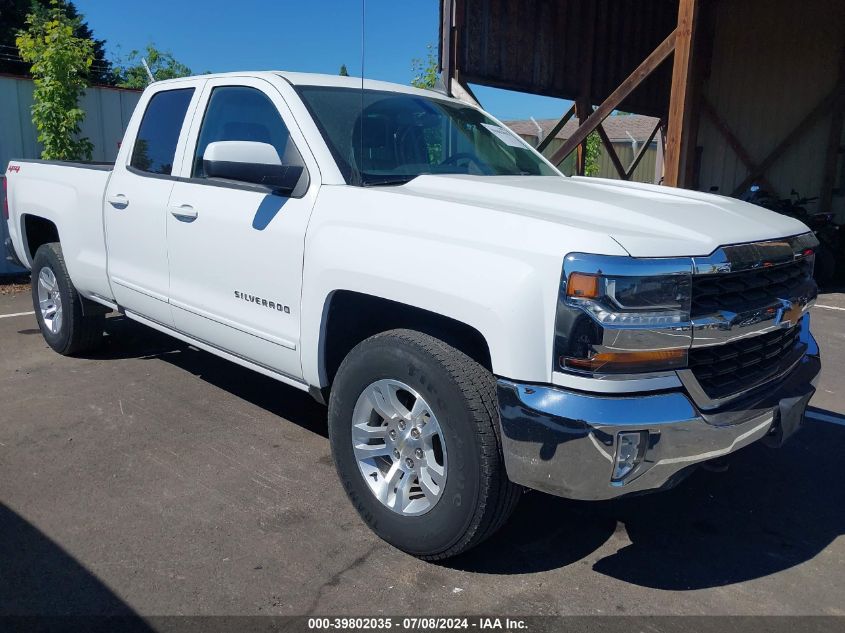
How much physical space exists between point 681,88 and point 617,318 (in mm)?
6055

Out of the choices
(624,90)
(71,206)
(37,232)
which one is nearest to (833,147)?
(624,90)

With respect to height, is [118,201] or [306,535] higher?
[118,201]

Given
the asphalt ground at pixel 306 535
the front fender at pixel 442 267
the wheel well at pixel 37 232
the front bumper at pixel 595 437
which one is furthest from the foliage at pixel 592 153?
the front bumper at pixel 595 437

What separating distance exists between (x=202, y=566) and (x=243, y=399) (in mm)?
2061

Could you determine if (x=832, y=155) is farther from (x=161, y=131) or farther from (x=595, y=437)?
(x=595, y=437)

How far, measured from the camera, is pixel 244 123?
4047mm

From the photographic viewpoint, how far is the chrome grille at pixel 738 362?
8.86 feet

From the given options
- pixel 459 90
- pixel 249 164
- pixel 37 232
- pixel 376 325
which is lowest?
pixel 376 325

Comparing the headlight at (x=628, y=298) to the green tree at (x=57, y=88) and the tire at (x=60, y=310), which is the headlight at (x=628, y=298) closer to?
the tire at (x=60, y=310)

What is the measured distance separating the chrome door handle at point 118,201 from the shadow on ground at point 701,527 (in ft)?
6.05

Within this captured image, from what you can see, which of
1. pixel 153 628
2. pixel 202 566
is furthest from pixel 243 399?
pixel 153 628

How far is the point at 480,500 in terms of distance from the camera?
8.97 feet

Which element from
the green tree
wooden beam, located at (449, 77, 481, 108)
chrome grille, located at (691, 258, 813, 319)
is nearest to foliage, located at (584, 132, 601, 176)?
wooden beam, located at (449, 77, 481, 108)

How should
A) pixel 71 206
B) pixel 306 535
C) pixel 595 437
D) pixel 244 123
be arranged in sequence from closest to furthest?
1. pixel 595 437
2. pixel 306 535
3. pixel 244 123
4. pixel 71 206
